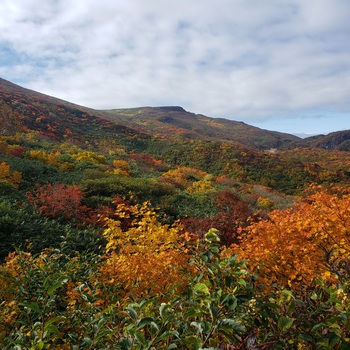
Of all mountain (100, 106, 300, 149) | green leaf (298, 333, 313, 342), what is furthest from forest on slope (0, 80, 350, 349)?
mountain (100, 106, 300, 149)

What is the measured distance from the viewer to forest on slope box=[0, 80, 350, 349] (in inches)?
82.1

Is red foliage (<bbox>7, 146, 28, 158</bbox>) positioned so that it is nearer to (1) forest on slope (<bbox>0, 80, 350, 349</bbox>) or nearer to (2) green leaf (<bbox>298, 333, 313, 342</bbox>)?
(1) forest on slope (<bbox>0, 80, 350, 349</bbox>)

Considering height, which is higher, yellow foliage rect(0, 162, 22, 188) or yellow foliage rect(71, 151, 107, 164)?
yellow foliage rect(71, 151, 107, 164)

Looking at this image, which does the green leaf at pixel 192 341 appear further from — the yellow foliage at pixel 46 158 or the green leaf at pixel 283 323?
the yellow foliage at pixel 46 158

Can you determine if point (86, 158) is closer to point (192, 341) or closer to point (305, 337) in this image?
point (192, 341)

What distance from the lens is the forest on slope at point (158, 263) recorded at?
2086mm

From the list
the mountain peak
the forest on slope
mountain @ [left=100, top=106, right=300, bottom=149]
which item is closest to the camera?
the forest on slope

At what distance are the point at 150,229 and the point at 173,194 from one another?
849 cm

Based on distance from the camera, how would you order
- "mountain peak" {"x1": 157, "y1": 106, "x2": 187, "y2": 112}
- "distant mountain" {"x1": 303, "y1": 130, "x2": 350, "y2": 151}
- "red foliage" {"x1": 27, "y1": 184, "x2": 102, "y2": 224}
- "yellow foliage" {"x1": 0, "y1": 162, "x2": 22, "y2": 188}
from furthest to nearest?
"mountain peak" {"x1": 157, "y1": 106, "x2": 187, "y2": 112} < "distant mountain" {"x1": 303, "y1": 130, "x2": 350, "y2": 151} < "yellow foliage" {"x1": 0, "y1": 162, "x2": 22, "y2": 188} < "red foliage" {"x1": 27, "y1": 184, "x2": 102, "y2": 224}

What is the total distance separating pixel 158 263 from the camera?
4586mm

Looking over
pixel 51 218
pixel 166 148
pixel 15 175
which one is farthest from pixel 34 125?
pixel 51 218

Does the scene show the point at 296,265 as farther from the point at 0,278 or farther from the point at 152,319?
the point at 0,278

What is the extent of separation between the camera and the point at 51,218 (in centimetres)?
988

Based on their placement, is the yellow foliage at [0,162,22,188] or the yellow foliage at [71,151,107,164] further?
the yellow foliage at [71,151,107,164]
